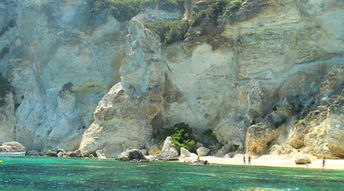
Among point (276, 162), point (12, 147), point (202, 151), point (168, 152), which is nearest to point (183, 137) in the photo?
point (202, 151)

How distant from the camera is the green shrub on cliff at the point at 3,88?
60281mm

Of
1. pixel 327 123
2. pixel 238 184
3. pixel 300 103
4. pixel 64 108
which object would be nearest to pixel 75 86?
pixel 64 108

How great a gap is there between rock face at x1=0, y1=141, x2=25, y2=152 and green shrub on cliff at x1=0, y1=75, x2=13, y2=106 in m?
7.04

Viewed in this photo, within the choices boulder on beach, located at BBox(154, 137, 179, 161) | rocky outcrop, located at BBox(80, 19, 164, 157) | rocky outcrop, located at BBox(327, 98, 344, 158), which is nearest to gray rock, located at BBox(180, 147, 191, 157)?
boulder on beach, located at BBox(154, 137, 179, 161)

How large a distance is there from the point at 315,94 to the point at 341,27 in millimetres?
6145

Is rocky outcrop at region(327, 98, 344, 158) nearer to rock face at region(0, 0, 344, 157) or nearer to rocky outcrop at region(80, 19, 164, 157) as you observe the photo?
rock face at region(0, 0, 344, 157)

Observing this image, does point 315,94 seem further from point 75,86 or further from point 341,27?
point 75,86

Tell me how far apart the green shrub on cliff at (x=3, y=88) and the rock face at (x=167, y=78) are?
1.97 ft

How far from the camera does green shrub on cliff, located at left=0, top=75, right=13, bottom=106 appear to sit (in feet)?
198

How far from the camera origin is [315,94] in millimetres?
41938

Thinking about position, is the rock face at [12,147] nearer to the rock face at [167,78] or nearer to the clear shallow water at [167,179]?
the rock face at [167,78]

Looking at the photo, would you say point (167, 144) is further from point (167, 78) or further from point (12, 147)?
point (12, 147)

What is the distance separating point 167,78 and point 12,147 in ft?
58.2

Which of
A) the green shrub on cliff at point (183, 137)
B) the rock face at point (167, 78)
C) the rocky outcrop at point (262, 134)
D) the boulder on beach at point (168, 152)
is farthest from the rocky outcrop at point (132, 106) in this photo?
the rocky outcrop at point (262, 134)
